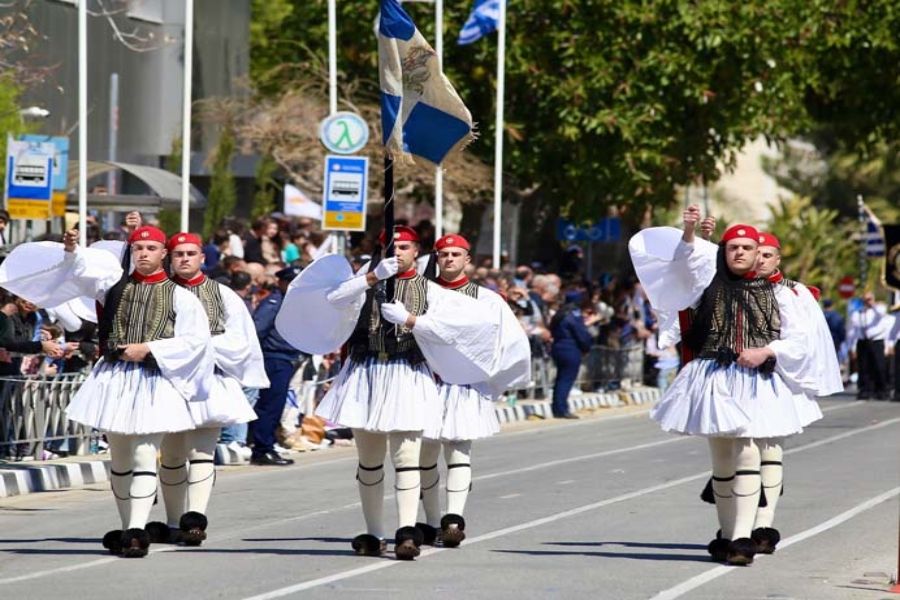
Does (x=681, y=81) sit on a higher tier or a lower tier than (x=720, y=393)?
higher

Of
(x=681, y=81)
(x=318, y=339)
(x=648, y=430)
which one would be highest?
(x=681, y=81)

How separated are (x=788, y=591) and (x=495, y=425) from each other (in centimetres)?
276

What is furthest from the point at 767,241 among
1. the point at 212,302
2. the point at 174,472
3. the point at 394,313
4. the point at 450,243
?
the point at 174,472

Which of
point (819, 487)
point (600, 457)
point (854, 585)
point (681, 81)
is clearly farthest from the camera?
point (681, 81)

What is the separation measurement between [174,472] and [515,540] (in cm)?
236

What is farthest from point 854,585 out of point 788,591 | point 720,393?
point 720,393

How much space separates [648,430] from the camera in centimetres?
2761

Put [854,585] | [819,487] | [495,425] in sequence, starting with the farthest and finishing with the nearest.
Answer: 1. [819,487]
2. [495,425]
3. [854,585]

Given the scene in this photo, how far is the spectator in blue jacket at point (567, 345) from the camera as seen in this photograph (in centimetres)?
2969

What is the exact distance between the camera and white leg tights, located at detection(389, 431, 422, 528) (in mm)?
12656

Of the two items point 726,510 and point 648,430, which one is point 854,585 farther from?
point 648,430

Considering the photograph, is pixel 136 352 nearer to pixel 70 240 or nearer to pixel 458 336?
pixel 70 240

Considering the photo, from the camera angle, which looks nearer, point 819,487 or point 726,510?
point 726,510

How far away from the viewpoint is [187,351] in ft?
42.0
